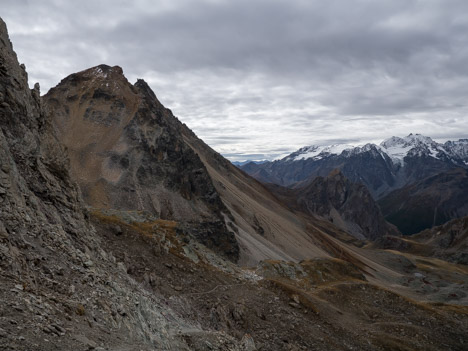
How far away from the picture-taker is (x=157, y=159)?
266 ft

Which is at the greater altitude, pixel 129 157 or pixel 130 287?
pixel 129 157

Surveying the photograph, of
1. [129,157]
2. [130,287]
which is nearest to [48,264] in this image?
[130,287]

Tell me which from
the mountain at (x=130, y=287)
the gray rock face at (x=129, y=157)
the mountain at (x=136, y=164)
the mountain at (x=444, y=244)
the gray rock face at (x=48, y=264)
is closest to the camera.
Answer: the gray rock face at (x=48, y=264)

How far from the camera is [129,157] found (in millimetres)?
77375

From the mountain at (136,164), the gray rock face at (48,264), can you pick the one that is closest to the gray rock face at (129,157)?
the mountain at (136,164)

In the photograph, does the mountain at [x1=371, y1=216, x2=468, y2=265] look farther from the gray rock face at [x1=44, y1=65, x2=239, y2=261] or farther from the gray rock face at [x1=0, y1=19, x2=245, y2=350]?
the gray rock face at [x1=0, y1=19, x2=245, y2=350]

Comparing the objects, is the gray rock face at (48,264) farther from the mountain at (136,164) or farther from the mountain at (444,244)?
the mountain at (444,244)

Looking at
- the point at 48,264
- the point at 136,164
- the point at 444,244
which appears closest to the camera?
the point at 48,264

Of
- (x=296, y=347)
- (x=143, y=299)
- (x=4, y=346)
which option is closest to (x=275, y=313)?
(x=296, y=347)

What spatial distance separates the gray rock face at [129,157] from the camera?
231 ft

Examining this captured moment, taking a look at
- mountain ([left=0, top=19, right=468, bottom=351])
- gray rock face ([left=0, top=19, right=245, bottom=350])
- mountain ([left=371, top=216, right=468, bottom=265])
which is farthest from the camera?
mountain ([left=371, top=216, right=468, bottom=265])

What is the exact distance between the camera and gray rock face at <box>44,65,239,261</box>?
70.4 meters

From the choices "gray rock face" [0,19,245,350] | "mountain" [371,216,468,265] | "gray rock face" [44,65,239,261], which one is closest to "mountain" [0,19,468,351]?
"gray rock face" [0,19,245,350]

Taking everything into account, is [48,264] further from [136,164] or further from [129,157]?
[129,157]
